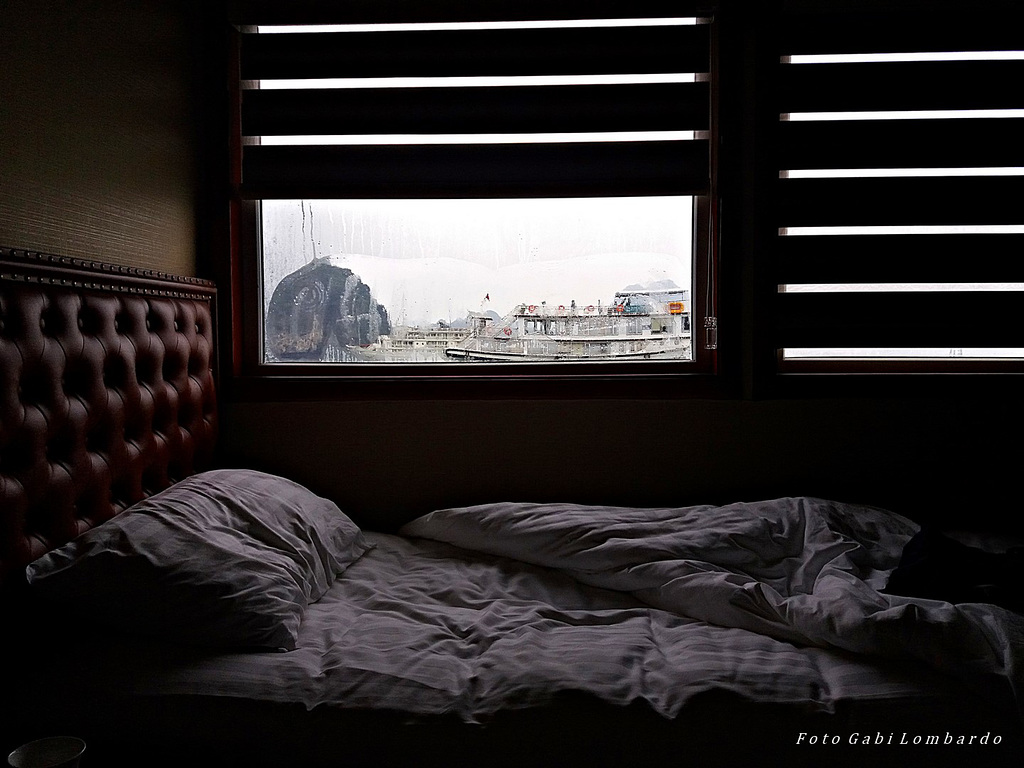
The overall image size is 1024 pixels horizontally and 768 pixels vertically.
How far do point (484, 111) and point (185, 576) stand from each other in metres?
1.53

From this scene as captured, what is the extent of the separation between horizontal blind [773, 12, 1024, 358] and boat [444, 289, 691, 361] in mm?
353

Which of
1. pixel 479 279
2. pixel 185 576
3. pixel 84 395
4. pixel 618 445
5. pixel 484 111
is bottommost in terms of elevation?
pixel 185 576

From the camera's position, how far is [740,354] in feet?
7.15

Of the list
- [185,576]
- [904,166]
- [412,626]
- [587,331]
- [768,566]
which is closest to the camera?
[185,576]

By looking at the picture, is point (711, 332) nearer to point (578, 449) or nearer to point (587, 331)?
point (587, 331)

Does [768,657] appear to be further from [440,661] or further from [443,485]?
[443,485]

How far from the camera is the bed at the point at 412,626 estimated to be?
106 cm

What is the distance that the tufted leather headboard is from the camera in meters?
1.20

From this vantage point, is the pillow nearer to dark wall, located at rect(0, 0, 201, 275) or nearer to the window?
dark wall, located at rect(0, 0, 201, 275)

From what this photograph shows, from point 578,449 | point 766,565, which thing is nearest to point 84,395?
point 578,449

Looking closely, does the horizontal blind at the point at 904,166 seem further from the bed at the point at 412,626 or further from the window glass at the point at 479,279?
the bed at the point at 412,626

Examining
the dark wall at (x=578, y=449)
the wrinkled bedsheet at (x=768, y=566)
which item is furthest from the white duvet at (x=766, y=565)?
the dark wall at (x=578, y=449)

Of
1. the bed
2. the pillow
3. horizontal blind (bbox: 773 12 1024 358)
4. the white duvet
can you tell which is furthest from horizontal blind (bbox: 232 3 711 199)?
the pillow

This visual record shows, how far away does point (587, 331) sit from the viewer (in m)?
2.20
